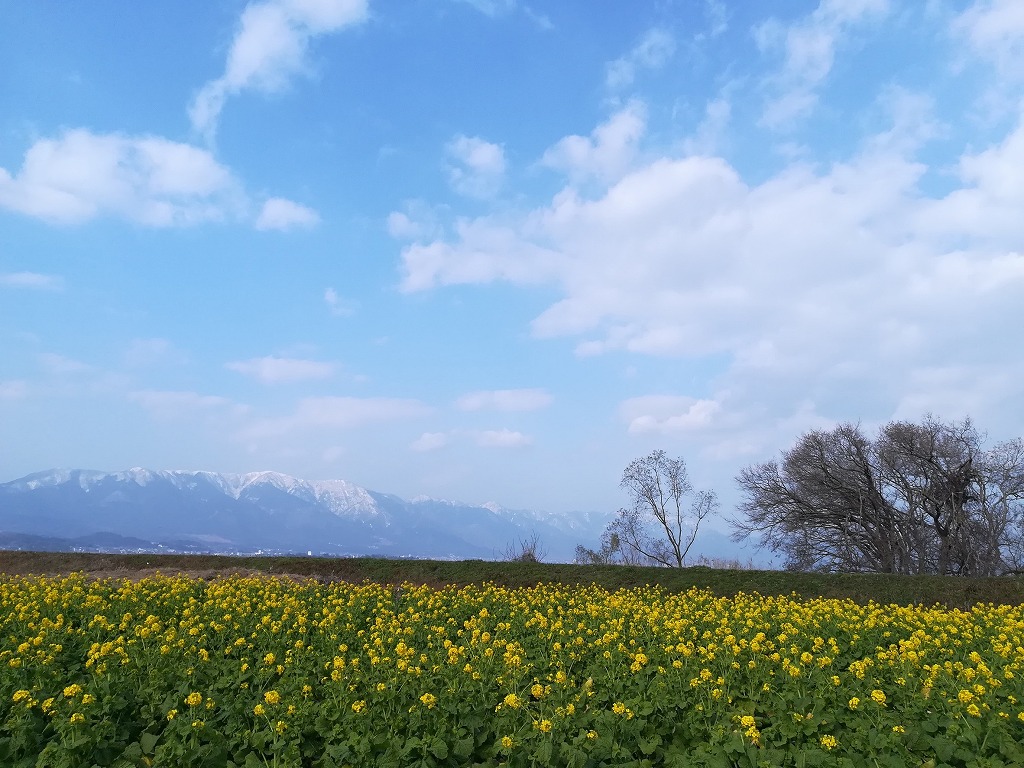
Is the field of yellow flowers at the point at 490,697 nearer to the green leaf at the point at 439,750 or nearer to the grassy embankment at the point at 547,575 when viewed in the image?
the green leaf at the point at 439,750

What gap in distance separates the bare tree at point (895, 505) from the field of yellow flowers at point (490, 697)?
3735cm

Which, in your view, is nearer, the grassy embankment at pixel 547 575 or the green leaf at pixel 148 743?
the green leaf at pixel 148 743

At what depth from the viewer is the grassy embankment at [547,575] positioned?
23.2m

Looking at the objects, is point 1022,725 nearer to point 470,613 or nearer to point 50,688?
point 470,613

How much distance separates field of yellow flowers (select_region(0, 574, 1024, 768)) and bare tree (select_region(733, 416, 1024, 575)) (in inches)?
1471

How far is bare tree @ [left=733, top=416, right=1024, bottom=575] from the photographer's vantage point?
42125mm

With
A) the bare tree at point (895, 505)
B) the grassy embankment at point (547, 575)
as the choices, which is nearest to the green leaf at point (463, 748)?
the grassy embankment at point (547, 575)

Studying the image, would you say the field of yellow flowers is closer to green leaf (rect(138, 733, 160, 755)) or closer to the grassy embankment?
green leaf (rect(138, 733, 160, 755))

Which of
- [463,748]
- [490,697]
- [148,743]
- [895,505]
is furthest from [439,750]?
[895,505]

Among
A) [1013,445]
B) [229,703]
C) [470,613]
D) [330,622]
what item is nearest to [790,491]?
[1013,445]

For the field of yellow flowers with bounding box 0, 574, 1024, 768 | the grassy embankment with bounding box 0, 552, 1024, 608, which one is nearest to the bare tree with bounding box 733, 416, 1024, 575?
the grassy embankment with bounding box 0, 552, 1024, 608

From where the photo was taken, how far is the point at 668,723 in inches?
254

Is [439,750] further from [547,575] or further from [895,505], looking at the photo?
[895,505]

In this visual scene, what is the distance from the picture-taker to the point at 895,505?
44875 millimetres
